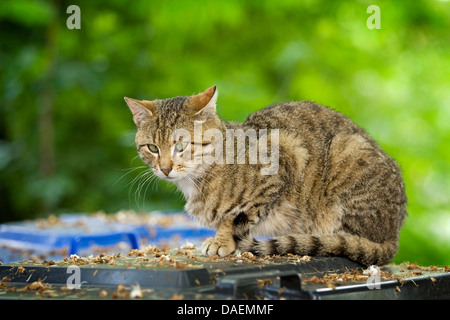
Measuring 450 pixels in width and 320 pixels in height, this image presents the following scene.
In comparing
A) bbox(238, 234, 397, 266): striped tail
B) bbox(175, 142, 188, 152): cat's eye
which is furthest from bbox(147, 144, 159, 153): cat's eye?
bbox(238, 234, 397, 266): striped tail

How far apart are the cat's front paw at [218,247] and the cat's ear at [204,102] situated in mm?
600

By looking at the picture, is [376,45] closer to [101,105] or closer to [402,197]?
[101,105]

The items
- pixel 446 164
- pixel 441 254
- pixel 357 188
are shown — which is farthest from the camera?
→ pixel 446 164

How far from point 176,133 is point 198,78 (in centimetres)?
362

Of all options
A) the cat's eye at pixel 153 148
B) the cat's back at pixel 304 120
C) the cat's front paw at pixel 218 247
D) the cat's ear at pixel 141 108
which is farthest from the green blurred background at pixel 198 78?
the cat's front paw at pixel 218 247

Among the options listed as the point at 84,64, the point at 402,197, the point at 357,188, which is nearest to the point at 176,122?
the point at 357,188

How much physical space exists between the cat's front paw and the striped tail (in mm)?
73

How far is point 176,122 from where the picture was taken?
2559 millimetres

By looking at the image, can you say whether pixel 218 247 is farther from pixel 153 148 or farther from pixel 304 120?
pixel 304 120

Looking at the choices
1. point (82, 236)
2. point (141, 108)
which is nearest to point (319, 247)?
point (141, 108)

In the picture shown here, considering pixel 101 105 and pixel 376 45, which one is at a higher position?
pixel 376 45

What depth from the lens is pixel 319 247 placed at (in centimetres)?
222

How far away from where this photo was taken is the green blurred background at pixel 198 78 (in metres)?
5.38

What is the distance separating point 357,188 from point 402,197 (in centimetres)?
24
